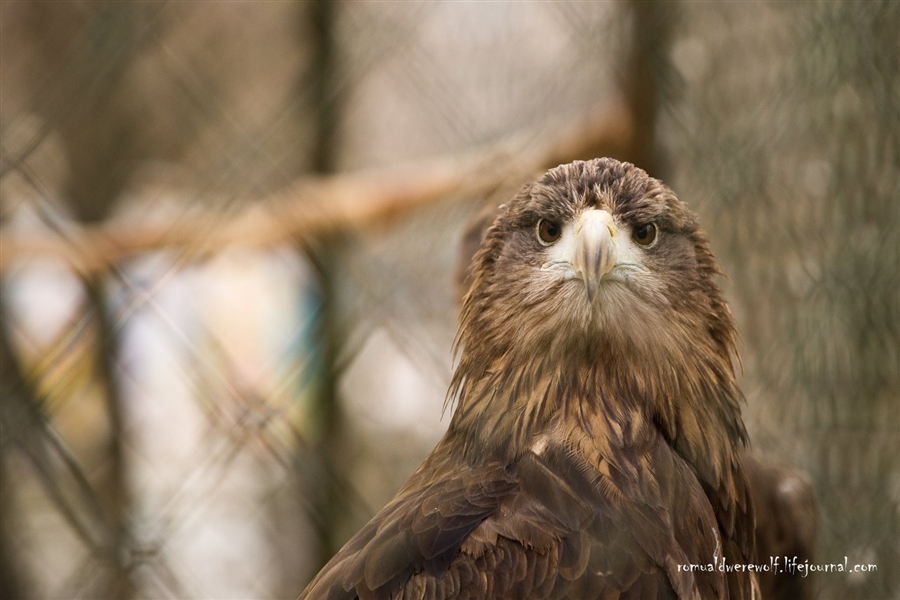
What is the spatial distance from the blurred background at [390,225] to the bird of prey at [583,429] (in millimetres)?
883

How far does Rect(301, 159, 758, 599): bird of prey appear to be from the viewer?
3.49ft

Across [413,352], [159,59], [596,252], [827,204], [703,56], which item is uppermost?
[159,59]

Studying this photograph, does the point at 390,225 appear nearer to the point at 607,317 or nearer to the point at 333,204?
the point at 333,204

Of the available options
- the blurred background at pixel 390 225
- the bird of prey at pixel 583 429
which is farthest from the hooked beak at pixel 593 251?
the blurred background at pixel 390 225

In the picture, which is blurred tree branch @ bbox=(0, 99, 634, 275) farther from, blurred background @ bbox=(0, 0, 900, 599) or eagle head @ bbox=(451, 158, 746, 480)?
eagle head @ bbox=(451, 158, 746, 480)

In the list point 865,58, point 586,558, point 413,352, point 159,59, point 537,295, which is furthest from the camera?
point 159,59

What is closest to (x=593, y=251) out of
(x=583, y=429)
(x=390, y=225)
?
(x=583, y=429)

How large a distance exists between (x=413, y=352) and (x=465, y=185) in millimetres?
537

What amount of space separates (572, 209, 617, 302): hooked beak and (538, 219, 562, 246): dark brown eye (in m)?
0.08

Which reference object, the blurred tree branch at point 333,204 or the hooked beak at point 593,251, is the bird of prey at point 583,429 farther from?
the blurred tree branch at point 333,204

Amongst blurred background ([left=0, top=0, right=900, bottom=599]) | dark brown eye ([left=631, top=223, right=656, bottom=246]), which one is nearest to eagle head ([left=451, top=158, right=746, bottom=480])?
dark brown eye ([left=631, top=223, right=656, bottom=246])

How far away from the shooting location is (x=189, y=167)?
293 cm

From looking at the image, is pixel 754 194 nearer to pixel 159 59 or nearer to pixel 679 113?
pixel 679 113

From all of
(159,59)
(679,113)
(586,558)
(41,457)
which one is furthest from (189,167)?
(586,558)
